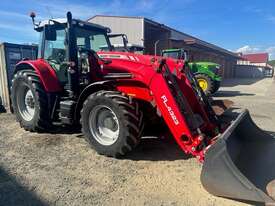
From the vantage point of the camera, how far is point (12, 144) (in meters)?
5.49

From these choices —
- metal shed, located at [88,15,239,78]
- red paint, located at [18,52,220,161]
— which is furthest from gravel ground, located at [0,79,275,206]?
metal shed, located at [88,15,239,78]

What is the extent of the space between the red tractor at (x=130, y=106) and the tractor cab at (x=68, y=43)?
0.06 ft

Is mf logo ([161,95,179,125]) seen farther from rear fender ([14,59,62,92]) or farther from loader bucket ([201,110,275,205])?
rear fender ([14,59,62,92])

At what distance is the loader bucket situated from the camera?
3068mm

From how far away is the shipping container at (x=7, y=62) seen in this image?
7961mm

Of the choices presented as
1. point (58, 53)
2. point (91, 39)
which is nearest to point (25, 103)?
point (58, 53)

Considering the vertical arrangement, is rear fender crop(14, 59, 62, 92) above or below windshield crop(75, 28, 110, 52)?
below

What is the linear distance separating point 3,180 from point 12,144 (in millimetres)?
1623

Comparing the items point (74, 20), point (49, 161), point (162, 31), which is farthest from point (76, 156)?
point (162, 31)

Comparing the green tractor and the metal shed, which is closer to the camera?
the green tractor

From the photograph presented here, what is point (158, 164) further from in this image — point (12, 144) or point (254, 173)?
point (12, 144)

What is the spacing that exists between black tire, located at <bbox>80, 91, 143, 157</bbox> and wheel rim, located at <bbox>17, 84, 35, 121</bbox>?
2.37m

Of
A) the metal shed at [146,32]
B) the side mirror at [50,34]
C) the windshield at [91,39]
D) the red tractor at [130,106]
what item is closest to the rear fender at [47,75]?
the red tractor at [130,106]

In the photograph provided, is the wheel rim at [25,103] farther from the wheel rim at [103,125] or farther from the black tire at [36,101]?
the wheel rim at [103,125]
